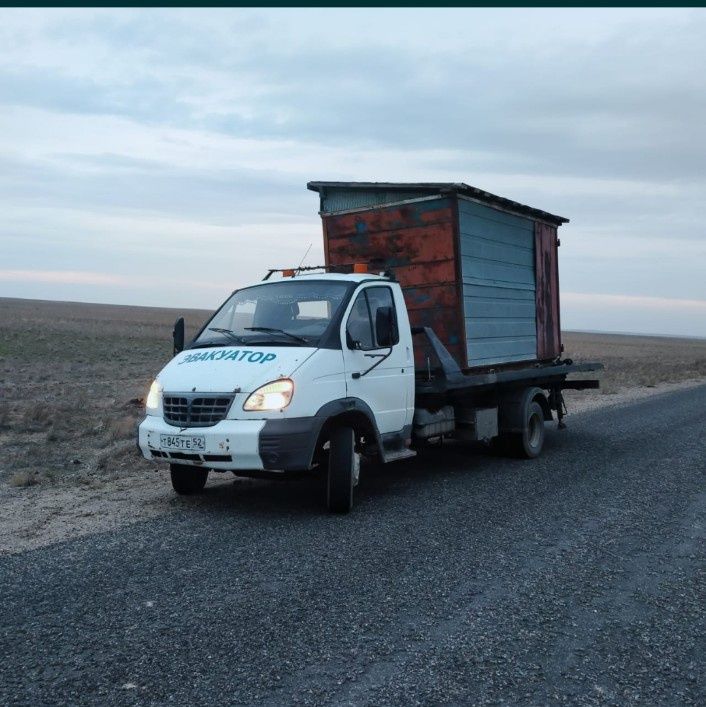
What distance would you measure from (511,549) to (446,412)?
3.32 meters

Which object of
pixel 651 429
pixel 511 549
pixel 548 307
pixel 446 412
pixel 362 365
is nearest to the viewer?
pixel 511 549

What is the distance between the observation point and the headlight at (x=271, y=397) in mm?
6562

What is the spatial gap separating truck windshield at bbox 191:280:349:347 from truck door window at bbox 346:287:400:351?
197mm

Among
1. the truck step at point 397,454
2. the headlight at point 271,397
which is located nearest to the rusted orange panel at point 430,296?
the truck step at point 397,454

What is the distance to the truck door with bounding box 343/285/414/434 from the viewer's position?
7363 millimetres

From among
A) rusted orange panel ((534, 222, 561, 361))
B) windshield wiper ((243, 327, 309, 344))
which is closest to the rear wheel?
rusted orange panel ((534, 222, 561, 361))

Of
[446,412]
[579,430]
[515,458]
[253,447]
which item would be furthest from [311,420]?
[579,430]

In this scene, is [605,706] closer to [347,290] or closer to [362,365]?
[362,365]

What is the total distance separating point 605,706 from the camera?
3.50 m

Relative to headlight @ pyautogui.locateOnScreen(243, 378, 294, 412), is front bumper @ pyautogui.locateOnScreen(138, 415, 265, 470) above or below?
below

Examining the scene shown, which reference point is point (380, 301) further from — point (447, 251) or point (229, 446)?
point (229, 446)

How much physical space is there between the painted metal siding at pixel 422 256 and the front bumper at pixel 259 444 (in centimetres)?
276

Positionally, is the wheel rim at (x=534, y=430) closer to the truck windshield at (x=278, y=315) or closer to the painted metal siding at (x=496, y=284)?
the painted metal siding at (x=496, y=284)

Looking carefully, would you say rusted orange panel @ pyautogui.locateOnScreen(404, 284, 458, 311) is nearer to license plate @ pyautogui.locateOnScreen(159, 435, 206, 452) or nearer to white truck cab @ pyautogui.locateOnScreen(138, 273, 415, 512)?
white truck cab @ pyautogui.locateOnScreen(138, 273, 415, 512)
